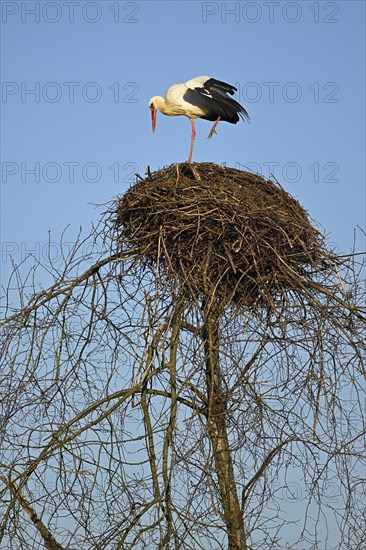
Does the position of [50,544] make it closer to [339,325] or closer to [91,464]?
[91,464]

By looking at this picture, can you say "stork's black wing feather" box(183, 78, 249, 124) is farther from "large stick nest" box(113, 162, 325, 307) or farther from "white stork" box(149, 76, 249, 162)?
"large stick nest" box(113, 162, 325, 307)

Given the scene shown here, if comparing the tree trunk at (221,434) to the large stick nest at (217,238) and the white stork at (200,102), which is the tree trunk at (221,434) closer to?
the large stick nest at (217,238)

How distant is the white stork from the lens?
746 centimetres

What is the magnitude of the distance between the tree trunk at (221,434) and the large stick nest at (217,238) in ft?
1.31

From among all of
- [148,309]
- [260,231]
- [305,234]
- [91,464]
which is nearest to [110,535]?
[91,464]

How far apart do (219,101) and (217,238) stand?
7.95 ft

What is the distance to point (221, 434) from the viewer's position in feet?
16.3

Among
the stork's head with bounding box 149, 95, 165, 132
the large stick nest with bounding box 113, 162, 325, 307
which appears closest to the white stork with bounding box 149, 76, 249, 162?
the stork's head with bounding box 149, 95, 165, 132

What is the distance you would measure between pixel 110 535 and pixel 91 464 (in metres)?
0.38

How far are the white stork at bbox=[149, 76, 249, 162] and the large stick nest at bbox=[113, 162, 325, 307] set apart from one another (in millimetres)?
1727

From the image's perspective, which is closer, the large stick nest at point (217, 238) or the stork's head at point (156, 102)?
the large stick nest at point (217, 238)

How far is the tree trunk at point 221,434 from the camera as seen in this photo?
4.68 metres

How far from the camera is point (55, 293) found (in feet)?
Answer: 18.3

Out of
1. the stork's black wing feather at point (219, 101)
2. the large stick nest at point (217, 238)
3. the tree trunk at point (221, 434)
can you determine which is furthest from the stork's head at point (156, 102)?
the tree trunk at point (221, 434)
